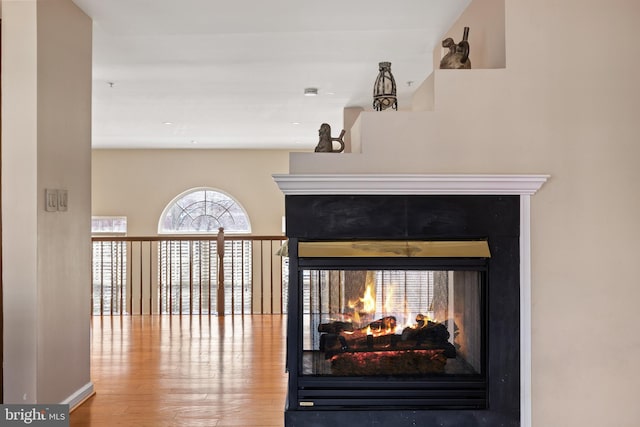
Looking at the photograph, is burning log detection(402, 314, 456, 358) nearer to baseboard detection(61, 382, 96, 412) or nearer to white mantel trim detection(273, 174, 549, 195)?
white mantel trim detection(273, 174, 549, 195)

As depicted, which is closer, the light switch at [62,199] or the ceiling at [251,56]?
the light switch at [62,199]

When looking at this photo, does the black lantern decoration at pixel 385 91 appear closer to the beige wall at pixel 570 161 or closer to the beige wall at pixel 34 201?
the beige wall at pixel 570 161

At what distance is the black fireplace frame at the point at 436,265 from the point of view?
2664 millimetres

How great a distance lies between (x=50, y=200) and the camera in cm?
295

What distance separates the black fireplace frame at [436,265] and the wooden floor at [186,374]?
19.2 inches

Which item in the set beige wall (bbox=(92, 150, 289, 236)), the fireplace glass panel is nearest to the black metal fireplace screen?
the fireplace glass panel

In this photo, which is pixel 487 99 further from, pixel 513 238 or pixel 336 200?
pixel 336 200

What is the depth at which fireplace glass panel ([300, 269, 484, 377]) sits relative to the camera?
2.69 m

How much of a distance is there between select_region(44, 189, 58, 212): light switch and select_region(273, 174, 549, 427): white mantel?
1.27 m

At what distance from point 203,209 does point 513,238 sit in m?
7.95

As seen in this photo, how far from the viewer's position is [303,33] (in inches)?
154

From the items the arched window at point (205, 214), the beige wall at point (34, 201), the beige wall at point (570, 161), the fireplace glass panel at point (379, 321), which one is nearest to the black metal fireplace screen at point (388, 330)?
the fireplace glass panel at point (379, 321)

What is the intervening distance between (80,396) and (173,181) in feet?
22.6

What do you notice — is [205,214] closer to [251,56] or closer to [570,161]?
[251,56]
